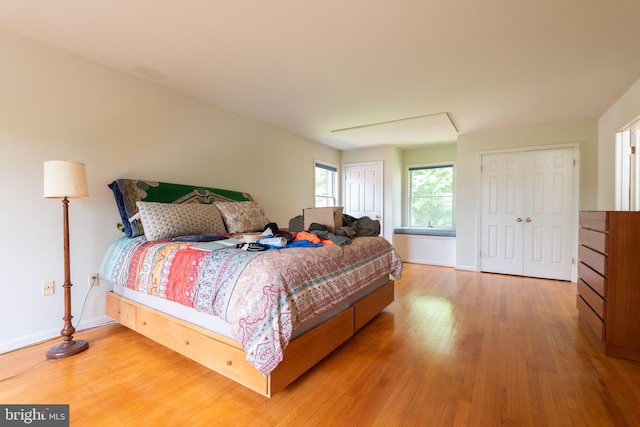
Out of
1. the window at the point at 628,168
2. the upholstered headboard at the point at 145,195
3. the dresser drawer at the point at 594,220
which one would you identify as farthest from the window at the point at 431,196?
the upholstered headboard at the point at 145,195

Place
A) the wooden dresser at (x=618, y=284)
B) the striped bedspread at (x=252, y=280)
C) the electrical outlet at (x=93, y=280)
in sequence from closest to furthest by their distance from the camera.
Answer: the striped bedspread at (x=252, y=280)
the wooden dresser at (x=618, y=284)
the electrical outlet at (x=93, y=280)

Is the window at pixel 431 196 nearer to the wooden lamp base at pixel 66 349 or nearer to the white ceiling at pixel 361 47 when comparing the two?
the white ceiling at pixel 361 47

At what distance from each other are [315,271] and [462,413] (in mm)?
1091

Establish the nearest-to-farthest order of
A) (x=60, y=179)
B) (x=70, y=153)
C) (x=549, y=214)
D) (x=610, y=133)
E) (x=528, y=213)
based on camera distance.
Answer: (x=60, y=179) < (x=70, y=153) < (x=610, y=133) < (x=549, y=214) < (x=528, y=213)

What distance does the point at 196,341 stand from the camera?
5.93 feet

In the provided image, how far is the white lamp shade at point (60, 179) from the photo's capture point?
6.66 feet

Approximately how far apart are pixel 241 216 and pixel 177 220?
2.48ft

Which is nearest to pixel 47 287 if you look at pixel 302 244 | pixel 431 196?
pixel 302 244

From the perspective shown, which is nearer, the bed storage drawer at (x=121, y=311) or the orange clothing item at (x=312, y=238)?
the orange clothing item at (x=312, y=238)

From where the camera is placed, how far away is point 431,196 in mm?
6051

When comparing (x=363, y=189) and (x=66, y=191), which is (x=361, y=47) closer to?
(x=66, y=191)

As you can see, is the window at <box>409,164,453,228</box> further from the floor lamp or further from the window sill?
the floor lamp

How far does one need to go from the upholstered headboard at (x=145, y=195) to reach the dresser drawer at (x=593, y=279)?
3.64 metres

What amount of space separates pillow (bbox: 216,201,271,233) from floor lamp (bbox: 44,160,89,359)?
1.26 meters
